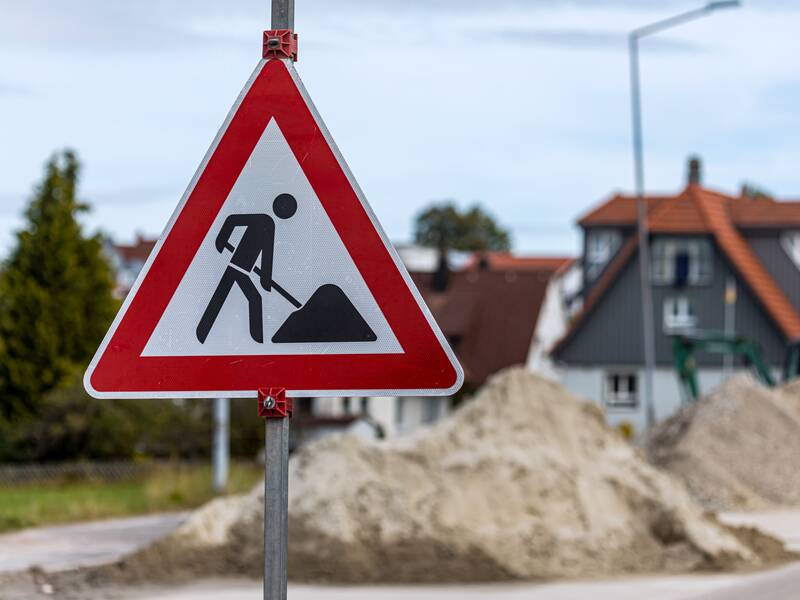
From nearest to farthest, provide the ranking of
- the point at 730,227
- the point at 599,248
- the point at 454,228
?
the point at 730,227 < the point at 599,248 < the point at 454,228

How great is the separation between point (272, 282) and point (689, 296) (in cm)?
5579

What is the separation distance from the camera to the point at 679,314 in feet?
193

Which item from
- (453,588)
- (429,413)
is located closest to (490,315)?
(429,413)

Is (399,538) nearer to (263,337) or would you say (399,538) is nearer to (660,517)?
(660,517)

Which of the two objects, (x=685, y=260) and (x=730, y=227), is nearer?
(x=685, y=260)

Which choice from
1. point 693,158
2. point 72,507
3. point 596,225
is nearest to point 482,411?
point 72,507

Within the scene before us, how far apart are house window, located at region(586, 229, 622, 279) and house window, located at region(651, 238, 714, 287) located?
581 centimetres

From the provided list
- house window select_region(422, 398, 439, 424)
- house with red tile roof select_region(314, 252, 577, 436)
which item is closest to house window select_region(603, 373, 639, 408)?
house with red tile roof select_region(314, 252, 577, 436)

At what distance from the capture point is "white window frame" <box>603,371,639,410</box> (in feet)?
195

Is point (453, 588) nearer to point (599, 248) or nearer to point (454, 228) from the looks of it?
point (599, 248)

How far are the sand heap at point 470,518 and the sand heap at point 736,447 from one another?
889cm

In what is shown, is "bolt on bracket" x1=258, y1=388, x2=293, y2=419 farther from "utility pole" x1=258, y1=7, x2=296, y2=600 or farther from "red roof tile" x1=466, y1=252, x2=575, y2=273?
"red roof tile" x1=466, y1=252, x2=575, y2=273

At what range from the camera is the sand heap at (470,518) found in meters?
15.1

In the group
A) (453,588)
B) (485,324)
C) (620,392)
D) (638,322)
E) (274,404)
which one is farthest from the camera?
(485,324)
